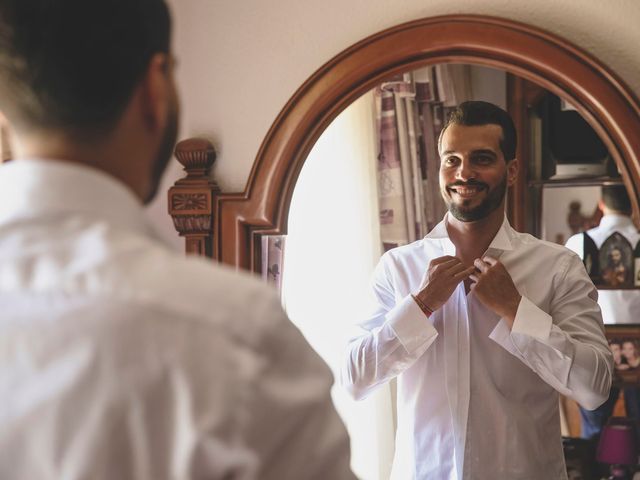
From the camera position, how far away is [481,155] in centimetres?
124

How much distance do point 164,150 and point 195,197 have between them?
3.19 ft

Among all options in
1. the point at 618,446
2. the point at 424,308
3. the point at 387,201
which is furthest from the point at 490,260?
the point at 618,446

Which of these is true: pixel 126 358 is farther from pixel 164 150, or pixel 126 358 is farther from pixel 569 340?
pixel 569 340

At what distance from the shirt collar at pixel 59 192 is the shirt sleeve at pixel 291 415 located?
0.11 m

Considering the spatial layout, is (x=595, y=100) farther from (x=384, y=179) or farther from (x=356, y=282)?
(x=356, y=282)

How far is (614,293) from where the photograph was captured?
1211 millimetres

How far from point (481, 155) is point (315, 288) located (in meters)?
0.38

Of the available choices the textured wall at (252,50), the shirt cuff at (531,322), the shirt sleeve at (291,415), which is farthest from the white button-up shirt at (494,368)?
the shirt sleeve at (291,415)

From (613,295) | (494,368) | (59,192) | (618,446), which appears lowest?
(618,446)

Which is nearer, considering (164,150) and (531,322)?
(164,150)

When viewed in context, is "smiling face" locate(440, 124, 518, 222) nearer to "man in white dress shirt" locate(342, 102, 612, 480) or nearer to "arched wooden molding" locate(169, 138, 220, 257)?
"man in white dress shirt" locate(342, 102, 612, 480)

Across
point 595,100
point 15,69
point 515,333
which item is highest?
point 595,100

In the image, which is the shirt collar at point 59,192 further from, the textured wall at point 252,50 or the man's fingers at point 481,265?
the textured wall at point 252,50

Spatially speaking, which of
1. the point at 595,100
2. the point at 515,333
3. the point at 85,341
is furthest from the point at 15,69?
the point at 595,100
